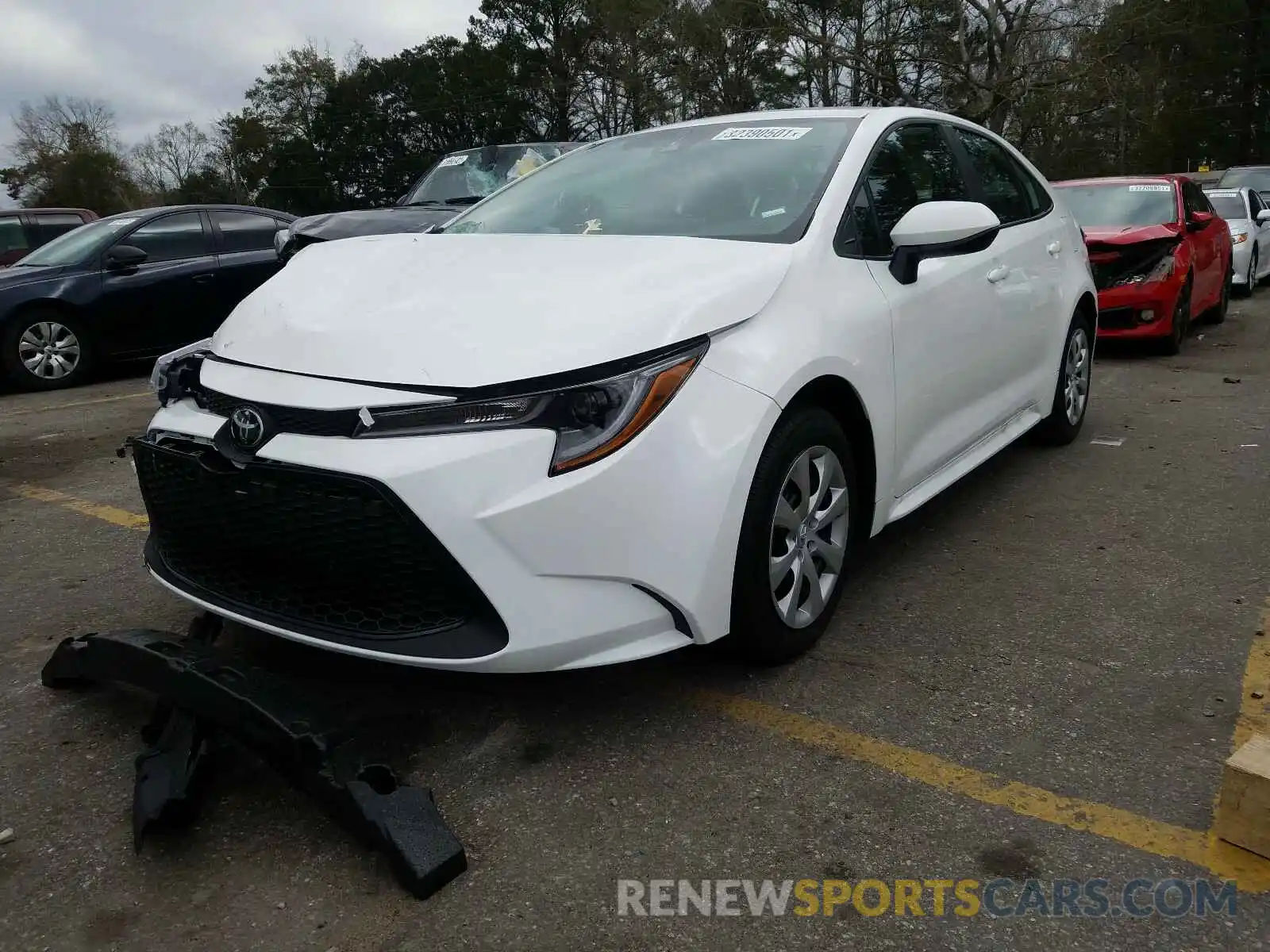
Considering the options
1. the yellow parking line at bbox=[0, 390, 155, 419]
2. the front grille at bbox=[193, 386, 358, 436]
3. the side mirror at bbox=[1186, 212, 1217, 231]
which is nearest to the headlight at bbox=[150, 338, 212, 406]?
the front grille at bbox=[193, 386, 358, 436]

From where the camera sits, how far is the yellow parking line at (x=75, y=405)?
7.61 m

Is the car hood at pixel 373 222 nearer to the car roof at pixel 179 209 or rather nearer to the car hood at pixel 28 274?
the car roof at pixel 179 209

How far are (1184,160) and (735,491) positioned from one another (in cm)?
5829

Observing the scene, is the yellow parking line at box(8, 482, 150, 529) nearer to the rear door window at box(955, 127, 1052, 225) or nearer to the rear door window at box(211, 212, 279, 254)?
the rear door window at box(955, 127, 1052, 225)

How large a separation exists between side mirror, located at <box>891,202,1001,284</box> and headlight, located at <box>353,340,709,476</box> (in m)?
1.24

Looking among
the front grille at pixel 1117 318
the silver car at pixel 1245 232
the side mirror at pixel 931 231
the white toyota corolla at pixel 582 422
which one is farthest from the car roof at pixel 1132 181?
the white toyota corolla at pixel 582 422

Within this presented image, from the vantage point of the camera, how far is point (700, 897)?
2041mm

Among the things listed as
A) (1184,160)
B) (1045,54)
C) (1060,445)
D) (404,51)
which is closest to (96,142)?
(404,51)

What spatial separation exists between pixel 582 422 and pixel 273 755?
97 centimetres

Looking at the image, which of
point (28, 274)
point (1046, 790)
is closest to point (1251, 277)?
point (1046, 790)

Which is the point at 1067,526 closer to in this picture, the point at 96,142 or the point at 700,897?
the point at 700,897

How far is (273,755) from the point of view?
225cm

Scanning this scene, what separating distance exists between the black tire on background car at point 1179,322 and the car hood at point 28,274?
28.8ft

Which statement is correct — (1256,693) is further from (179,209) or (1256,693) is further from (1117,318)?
(179,209)
